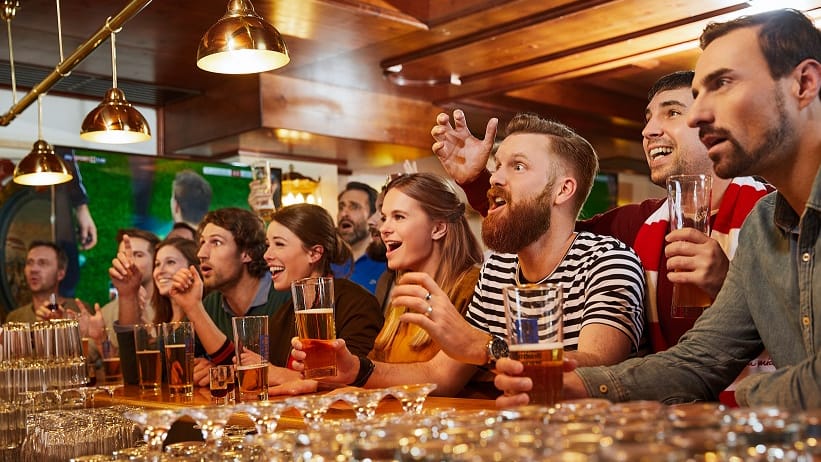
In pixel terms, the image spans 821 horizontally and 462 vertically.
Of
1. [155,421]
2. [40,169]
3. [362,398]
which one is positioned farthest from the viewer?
[40,169]

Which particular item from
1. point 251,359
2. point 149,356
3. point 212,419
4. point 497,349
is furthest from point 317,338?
point 149,356

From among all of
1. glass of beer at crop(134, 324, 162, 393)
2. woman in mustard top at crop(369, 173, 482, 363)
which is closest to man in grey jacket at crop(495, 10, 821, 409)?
woman in mustard top at crop(369, 173, 482, 363)

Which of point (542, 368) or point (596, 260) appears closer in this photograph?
point (542, 368)

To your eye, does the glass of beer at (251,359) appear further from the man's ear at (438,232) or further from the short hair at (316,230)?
the short hair at (316,230)

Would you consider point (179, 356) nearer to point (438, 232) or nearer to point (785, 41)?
point (438, 232)

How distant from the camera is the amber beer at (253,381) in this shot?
2.28m

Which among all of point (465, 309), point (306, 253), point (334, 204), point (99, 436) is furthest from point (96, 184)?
point (99, 436)

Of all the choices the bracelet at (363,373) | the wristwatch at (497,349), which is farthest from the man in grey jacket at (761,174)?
the bracelet at (363,373)

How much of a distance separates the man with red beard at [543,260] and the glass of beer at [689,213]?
17cm

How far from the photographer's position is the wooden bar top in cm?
190

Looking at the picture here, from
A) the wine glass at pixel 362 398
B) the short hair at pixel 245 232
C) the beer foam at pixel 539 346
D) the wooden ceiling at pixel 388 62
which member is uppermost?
the wooden ceiling at pixel 388 62

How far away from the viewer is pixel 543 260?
2.55 metres

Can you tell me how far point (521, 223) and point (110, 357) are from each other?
89.8 inches

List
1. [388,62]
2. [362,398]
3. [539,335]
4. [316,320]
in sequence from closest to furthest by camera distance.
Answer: [362,398]
[539,335]
[316,320]
[388,62]
